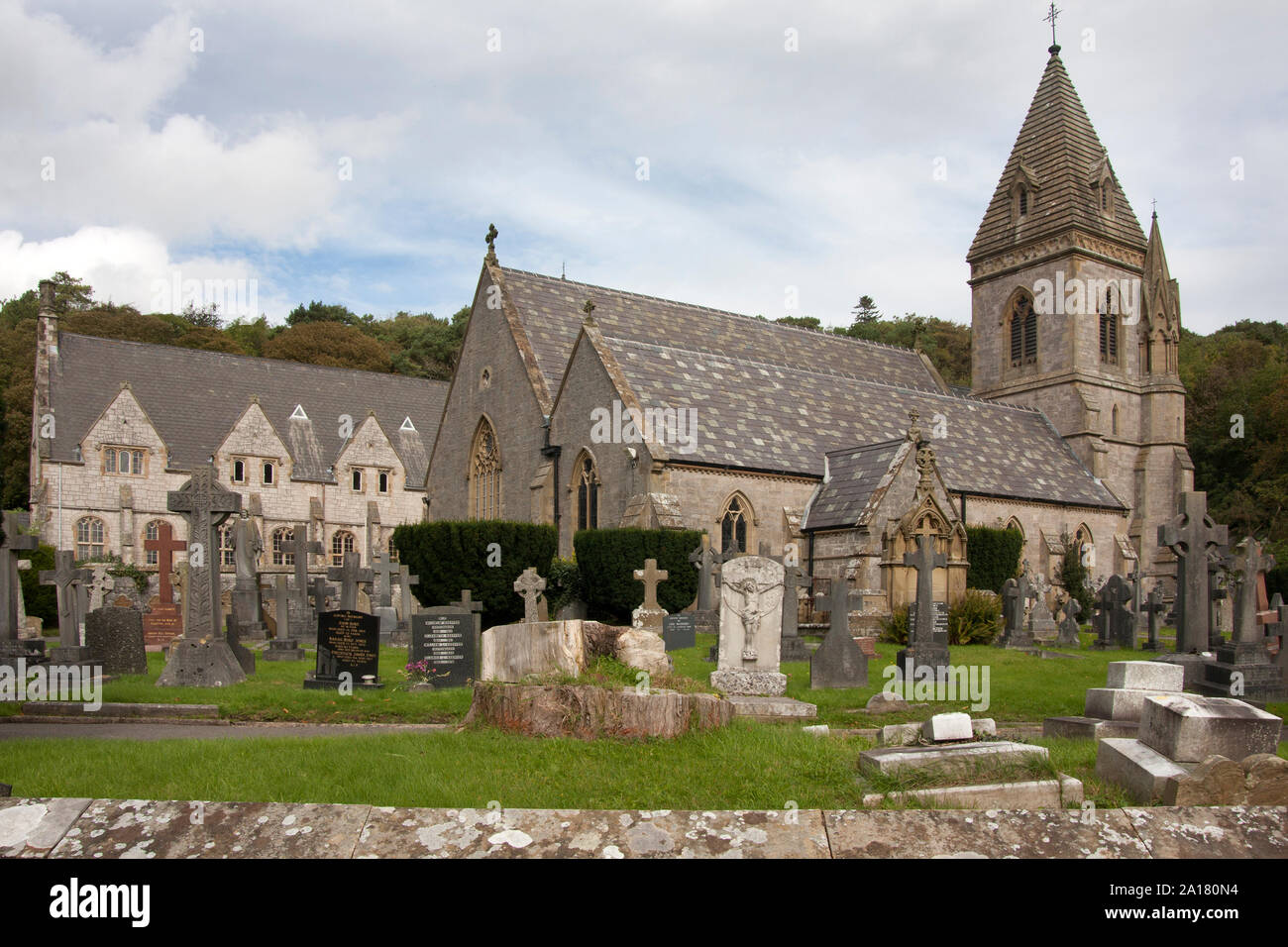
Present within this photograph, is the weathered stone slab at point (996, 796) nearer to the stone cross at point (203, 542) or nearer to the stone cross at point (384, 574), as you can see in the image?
the stone cross at point (203, 542)

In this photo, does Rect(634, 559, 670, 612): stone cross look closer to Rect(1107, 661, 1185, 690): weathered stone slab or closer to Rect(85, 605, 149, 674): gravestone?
Rect(85, 605, 149, 674): gravestone

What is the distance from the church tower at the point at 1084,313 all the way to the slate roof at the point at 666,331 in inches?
225

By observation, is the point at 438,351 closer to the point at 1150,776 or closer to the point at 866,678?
the point at 866,678

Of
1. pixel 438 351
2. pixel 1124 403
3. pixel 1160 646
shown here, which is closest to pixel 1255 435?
pixel 1124 403

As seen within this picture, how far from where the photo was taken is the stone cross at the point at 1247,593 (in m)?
14.6

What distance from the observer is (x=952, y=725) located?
24.4ft

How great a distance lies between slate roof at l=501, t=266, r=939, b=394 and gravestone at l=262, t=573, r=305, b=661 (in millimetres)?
12458

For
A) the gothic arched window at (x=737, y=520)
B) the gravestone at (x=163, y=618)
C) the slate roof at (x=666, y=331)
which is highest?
the slate roof at (x=666, y=331)

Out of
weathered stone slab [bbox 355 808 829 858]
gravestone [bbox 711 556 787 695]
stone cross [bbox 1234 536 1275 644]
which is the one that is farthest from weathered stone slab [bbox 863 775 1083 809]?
stone cross [bbox 1234 536 1275 644]

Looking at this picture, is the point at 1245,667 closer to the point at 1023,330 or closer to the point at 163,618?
the point at 163,618

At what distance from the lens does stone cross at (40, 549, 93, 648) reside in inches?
579

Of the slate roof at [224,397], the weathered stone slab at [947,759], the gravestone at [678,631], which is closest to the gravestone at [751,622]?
the weathered stone slab at [947,759]

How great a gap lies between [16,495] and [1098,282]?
55.5 metres

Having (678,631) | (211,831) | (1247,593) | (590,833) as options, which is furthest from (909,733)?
(678,631)
